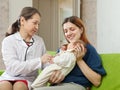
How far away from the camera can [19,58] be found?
2002 mm

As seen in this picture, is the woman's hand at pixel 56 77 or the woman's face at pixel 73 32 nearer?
the woman's hand at pixel 56 77

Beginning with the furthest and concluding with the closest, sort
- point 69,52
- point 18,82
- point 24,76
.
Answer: point 24,76
point 18,82
point 69,52

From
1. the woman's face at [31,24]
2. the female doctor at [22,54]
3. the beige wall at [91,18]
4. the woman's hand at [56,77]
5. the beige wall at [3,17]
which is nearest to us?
the woman's hand at [56,77]

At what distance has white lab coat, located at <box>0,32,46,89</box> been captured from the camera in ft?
6.25

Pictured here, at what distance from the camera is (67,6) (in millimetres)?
4336

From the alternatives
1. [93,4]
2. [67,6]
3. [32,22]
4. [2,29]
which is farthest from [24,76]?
[67,6]

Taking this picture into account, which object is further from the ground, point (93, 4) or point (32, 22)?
point (32, 22)

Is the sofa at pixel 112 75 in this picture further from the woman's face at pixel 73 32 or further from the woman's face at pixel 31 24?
the woman's face at pixel 31 24

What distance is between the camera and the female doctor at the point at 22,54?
6.23 feet

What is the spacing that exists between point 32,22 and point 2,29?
65.9 inches

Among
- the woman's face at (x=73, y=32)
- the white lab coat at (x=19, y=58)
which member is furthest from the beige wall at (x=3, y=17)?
the woman's face at (x=73, y=32)

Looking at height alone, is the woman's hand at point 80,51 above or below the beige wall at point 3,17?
above

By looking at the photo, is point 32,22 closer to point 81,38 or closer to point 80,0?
point 81,38

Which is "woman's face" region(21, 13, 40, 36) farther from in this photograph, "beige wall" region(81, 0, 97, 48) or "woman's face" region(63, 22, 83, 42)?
"beige wall" region(81, 0, 97, 48)
